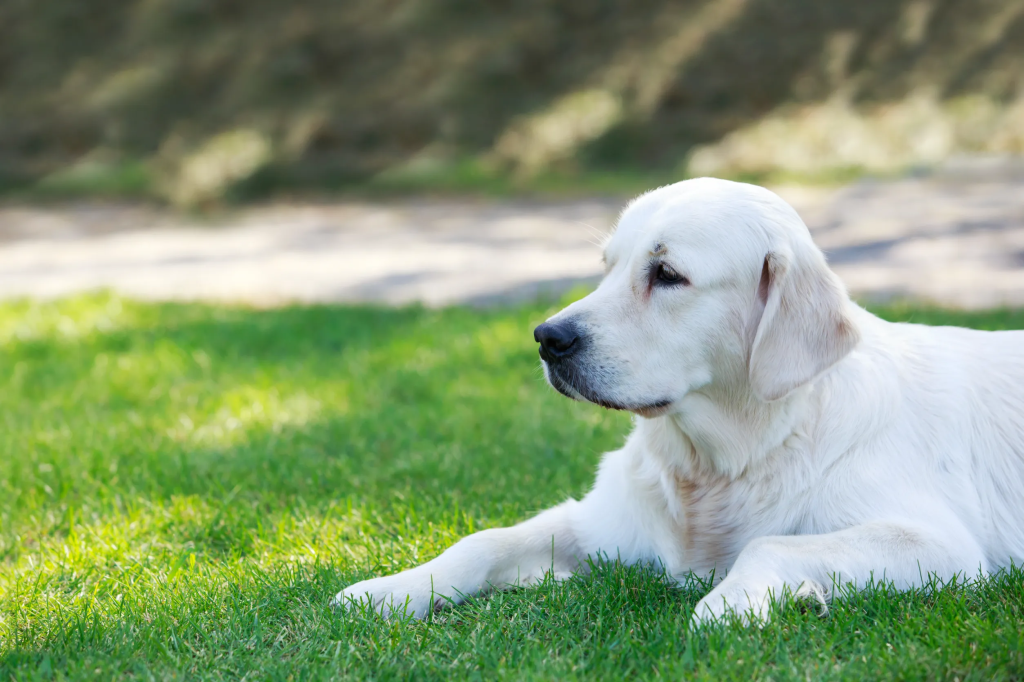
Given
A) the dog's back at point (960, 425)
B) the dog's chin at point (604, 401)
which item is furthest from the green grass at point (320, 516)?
the dog's chin at point (604, 401)

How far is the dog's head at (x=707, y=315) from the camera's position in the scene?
242 cm

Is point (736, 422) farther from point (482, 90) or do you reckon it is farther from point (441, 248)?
point (482, 90)

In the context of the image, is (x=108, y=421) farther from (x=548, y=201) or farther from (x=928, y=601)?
(x=548, y=201)

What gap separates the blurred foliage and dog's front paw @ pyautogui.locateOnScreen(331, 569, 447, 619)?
32.6ft

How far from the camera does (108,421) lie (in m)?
4.39

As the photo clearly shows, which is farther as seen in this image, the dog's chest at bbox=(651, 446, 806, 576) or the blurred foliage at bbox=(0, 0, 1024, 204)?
the blurred foliage at bbox=(0, 0, 1024, 204)

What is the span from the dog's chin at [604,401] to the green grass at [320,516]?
0.44m

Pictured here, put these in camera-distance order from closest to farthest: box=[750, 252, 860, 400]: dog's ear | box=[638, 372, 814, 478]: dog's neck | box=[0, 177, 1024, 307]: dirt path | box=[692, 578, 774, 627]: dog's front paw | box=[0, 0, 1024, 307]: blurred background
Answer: box=[692, 578, 774, 627]: dog's front paw, box=[750, 252, 860, 400]: dog's ear, box=[638, 372, 814, 478]: dog's neck, box=[0, 177, 1024, 307]: dirt path, box=[0, 0, 1024, 307]: blurred background

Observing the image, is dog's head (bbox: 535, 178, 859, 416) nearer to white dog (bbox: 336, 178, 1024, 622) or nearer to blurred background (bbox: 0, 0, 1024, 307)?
white dog (bbox: 336, 178, 1024, 622)

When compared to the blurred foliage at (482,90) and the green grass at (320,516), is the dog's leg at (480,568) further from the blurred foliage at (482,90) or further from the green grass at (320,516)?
the blurred foliage at (482,90)

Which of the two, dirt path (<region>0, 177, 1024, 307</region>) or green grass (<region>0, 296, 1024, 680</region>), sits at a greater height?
dirt path (<region>0, 177, 1024, 307</region>)

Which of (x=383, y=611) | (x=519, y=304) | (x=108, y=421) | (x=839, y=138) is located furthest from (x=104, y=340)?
(x=839, y=138)

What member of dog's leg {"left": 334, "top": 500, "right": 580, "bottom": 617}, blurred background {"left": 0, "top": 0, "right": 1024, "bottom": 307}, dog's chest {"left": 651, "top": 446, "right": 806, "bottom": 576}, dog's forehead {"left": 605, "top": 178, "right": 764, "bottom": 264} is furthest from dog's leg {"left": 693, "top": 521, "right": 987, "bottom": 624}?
blurred background {"left": 0, "top": 0, "right": 1024, "bottom": 307}

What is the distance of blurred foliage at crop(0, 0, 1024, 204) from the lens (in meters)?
11.7
